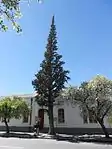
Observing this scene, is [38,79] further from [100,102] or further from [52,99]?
[100,102]

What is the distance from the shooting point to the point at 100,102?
25469mm

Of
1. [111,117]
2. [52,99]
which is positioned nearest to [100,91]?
[111,117]

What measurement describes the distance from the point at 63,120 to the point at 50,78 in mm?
6348

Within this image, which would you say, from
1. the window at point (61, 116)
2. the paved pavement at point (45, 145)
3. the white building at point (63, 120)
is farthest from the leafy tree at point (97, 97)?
the window at point (61, 116)

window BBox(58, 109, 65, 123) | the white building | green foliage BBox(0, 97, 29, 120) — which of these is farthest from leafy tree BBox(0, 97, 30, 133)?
window BBox(58, 109, 65, 123)

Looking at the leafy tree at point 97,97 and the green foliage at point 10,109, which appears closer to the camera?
the leafy tree at point 97,97

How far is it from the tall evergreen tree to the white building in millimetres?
3096

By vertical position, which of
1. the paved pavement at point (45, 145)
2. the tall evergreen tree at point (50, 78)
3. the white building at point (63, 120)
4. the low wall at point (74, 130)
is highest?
the tall evergreen tree at point (50, 78)

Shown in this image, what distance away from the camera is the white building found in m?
35.1

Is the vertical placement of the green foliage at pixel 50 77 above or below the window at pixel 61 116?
above

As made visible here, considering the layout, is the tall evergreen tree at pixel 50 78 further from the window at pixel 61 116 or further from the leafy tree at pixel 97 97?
the leafy tree at pixel 97 97

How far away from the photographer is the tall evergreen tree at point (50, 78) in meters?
33.6

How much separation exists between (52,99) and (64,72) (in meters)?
3.55

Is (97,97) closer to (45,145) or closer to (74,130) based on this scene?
(45,145)
